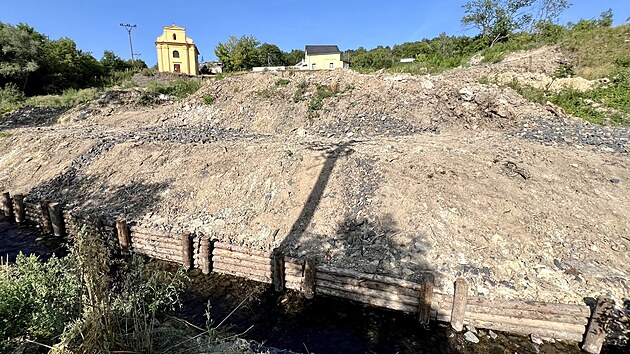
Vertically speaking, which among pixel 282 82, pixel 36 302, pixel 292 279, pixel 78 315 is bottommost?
pixel 292 279

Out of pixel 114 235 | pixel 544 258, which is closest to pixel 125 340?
pixel 114 235

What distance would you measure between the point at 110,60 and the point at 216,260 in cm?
4675

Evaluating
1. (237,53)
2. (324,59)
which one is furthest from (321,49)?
(237,53)

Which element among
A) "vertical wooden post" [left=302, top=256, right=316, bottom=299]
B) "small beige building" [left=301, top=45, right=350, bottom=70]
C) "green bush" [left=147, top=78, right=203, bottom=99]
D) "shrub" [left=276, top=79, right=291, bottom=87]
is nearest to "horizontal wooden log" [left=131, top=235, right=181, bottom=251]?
"vertical wooden post" [left=302, top=256, right=316, bottom=299]

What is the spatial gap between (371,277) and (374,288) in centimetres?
22

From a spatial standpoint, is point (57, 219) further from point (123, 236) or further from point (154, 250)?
point (154, 250)

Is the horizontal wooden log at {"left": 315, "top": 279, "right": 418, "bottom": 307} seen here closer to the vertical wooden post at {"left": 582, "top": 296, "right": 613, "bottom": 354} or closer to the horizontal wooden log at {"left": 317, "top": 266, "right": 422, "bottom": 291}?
the horizontal wooden log at {"left": 317, "top": 266, "right": 422, "bottom": 291}

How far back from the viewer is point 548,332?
5.20m

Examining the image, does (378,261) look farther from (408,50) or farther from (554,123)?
(408,50)

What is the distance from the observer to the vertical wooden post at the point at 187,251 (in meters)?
7.01

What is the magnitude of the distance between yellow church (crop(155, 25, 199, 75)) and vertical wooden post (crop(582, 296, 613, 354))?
143 feet

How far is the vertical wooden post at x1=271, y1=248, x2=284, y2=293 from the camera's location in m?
6.33

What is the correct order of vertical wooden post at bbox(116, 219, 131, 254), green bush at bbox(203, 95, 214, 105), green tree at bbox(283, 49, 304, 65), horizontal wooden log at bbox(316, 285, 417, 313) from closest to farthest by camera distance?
horizontal wooden log at bbox(316, 285, 417, 313) < vertical wooden post at bbox(116, 219, 131, 254) < green bush at bbox(203, 95, 214, 105) < green tree at bbox(283, 49, 304, 65)

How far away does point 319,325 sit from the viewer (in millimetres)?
5766
